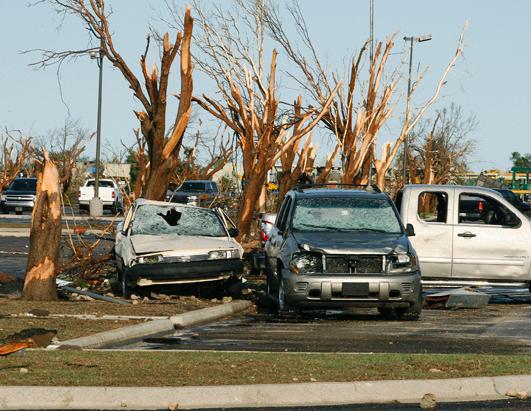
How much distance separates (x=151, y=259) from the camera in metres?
17.5

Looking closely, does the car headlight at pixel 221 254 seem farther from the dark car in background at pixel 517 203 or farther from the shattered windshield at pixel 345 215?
the dark car in background at pixel 517 203

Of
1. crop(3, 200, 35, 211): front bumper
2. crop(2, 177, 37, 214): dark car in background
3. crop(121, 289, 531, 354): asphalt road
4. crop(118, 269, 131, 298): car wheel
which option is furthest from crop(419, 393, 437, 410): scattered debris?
crop(3, 200, 35, 211): front bumper

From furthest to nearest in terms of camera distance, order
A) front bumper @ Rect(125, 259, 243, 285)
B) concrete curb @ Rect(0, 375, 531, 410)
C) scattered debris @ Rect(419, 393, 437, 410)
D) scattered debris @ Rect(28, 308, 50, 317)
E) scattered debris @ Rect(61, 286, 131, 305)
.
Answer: front bumper @ Rect(125, 259, 243, 285)
scattered debris @ Rect(61, 286, 131, 305)
scattered debris @ Rect(28, 308, 50, 317)
scattered debris @ Rect(419, 393, 437, 410)
concrete curb @ Rect(0, 375, 531, 410)

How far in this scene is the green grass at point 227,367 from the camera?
9.15m

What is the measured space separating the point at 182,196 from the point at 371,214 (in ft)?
90.9

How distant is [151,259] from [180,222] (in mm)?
1705

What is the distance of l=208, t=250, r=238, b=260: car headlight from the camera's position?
17.8 metres

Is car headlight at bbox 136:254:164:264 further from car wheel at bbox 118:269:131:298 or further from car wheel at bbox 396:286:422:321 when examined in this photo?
car wheel at bbox 396:286:422:321

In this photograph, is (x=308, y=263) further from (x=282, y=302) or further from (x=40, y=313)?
(x=40, y=313)

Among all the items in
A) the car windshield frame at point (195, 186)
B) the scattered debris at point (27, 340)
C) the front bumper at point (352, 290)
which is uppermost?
the car windshield frame at point (195, 186)

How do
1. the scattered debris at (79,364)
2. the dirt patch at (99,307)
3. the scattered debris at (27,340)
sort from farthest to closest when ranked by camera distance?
the dirt patch at (99,307) → the scattered debris at (27,340) → the scattered debris at (79,364)

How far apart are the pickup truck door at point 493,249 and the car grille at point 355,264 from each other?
10.3 ft

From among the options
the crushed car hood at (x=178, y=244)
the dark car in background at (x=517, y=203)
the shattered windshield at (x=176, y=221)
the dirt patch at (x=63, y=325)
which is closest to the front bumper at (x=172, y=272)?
the crushed car hood at (x=178, y=244)

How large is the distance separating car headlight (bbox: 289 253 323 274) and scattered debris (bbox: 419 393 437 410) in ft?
21.7
